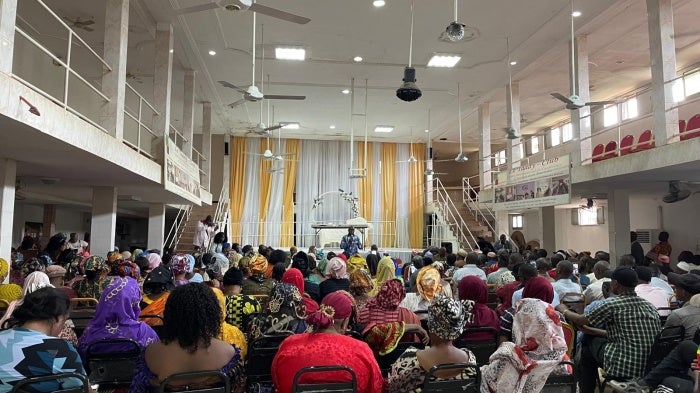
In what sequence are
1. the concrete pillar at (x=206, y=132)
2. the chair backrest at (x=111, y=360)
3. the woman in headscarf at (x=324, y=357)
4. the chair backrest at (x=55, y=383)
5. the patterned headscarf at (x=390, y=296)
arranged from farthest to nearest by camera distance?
1. the concrete pillar at (x=206, y=132)
2. the patterned headscarf at (x=390, y=296)
3. the chair backrest at (x=111, y=360)
4. the woman in headscarf at (x=324, y=357)
5. the chair backrest at (x=55, y=383)

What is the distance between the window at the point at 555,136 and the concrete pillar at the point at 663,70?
34.5ft

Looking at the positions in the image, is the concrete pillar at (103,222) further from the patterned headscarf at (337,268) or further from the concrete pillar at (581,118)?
the concrete pillar at (581,118)

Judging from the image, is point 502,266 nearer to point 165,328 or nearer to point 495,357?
point 495,357

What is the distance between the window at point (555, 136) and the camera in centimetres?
1755

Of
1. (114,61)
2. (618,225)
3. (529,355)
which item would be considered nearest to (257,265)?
(529,355)

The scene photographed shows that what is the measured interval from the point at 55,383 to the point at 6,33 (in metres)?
3.20

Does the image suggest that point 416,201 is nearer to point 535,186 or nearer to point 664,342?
point 535,186

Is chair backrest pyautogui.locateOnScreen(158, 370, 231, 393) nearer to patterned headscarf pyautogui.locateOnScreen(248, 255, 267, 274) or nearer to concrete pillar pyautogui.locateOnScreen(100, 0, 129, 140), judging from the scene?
patterned headscarf pyautogui.locateOnScreen(248, 255, 267, 274)

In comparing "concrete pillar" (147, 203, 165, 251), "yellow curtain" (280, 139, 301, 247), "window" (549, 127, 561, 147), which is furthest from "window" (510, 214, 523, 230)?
"concrete pillar" (147, 203, 165, 251)

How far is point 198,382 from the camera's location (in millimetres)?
2232

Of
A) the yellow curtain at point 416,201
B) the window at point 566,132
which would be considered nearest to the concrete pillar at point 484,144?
the window at point 566,132

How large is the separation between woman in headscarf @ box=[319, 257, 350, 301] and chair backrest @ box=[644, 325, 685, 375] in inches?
104

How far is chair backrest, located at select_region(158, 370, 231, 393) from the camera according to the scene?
2127mm

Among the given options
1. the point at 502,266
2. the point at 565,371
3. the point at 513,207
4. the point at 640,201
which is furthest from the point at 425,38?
the point at 640,201
